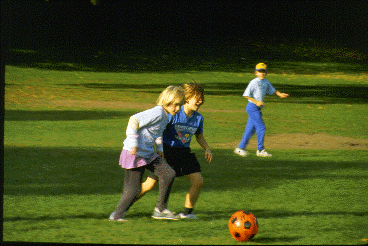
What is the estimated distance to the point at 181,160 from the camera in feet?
18.1

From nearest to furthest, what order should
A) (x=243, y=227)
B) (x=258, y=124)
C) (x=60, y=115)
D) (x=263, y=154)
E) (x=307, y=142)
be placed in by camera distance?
1. (x=243, y=227)
2. (x=258, y=124)
3. (x=263, y=154)
4. (x=307, y=142)
5. (x=60, y=115)

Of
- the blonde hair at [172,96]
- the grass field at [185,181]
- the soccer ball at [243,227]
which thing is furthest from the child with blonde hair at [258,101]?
the soccer ball at [243,227]

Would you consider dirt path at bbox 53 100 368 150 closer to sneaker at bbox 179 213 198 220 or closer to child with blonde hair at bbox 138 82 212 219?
sneaker at bbox 179 213 198 220

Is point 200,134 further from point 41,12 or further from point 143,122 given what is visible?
point 41,12

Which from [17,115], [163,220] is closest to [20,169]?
[163,220]

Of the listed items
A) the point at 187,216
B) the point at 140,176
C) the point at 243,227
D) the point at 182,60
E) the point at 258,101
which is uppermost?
the point at 258,101

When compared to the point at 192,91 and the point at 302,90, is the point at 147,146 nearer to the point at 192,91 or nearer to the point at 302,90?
the point at 192,91

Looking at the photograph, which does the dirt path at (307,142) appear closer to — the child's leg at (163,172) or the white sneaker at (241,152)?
the white sneaker at (241,152)

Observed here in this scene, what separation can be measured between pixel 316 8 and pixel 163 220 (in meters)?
53.4

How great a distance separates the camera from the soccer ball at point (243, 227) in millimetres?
4957

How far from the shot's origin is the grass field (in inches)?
206

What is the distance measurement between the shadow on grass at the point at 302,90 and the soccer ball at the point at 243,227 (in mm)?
15716

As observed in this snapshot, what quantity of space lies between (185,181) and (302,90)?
18559 millimetres

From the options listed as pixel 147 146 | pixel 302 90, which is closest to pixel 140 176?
pixel 147 146
